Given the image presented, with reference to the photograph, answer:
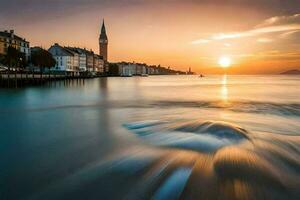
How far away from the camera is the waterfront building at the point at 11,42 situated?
9019cm

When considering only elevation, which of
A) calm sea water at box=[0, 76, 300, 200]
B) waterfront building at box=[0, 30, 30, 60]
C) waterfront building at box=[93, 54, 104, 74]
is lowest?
calm sea water at box=[0, 76, 300, 200]

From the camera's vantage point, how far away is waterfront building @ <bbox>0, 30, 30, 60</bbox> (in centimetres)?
9019

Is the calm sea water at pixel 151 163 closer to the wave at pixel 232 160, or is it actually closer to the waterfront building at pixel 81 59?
the wave at pixel 232 160

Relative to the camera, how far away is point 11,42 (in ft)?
308

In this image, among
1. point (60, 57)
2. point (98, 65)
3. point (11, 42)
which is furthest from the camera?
point (98, 65)

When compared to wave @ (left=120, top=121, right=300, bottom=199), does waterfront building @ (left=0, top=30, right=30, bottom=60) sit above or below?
above

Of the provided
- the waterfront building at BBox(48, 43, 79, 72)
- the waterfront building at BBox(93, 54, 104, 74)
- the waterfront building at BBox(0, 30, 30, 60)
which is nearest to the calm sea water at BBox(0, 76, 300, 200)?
the waterfront building at BBox(0, 30, 30, 60)

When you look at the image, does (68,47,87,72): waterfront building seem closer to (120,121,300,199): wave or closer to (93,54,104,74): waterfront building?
(93,54,104,74): waterfront building

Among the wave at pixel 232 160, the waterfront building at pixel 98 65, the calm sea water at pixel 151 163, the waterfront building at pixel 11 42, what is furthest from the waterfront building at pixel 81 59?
the wave at pixel 232 160

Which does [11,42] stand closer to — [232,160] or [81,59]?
[81,59]

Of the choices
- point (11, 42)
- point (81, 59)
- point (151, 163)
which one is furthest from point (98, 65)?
point (151, 163)

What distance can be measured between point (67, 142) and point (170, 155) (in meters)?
5.17

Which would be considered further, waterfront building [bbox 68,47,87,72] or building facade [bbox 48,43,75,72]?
waterfront building [bbox 68,47,87,72]

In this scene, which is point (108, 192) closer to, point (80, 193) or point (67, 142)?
point (80, 193)
